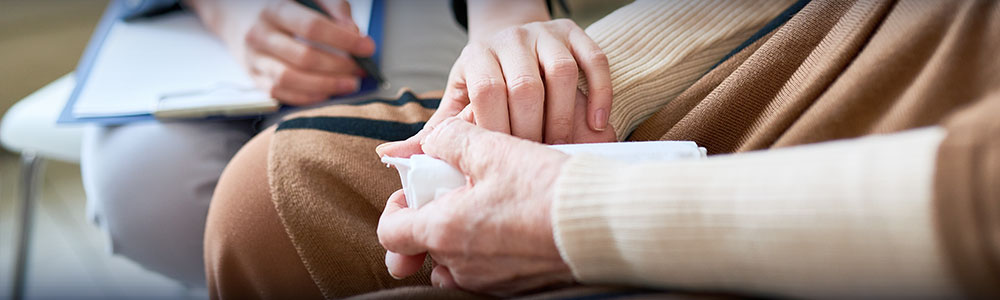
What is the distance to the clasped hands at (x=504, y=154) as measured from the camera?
359mm

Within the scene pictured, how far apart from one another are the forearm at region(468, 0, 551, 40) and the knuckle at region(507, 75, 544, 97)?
234mm

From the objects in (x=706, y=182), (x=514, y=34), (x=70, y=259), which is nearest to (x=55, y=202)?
(x=70, y=259)

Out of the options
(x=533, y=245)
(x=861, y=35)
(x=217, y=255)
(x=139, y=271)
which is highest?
(x=861, y=35)

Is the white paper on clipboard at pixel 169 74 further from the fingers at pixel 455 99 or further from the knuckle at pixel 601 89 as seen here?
the knuckle at pixel 601 89

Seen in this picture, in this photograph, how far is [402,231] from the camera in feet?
1.27

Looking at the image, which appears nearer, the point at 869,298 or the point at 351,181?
the point at 869,298

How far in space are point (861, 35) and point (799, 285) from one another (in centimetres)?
19

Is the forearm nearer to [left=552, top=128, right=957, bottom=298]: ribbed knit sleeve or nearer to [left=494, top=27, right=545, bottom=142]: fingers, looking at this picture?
[left=494, top=27, right=545, bottom=142]: fingers

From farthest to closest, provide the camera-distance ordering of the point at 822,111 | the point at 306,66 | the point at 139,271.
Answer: the point at 139,271
the point at 306,66
the point at 822,111

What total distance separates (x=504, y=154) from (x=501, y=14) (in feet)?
1.15

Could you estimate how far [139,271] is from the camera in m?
1.36

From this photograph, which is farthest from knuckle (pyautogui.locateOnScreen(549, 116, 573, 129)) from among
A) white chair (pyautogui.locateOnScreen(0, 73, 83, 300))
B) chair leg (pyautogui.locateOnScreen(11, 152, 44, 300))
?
chair leg (pyautogui.locateOnScreen(11, 152, 44, 300))

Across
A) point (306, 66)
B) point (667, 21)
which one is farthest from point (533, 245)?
point (306, 66)

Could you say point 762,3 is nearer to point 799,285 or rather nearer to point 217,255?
point 799,285
